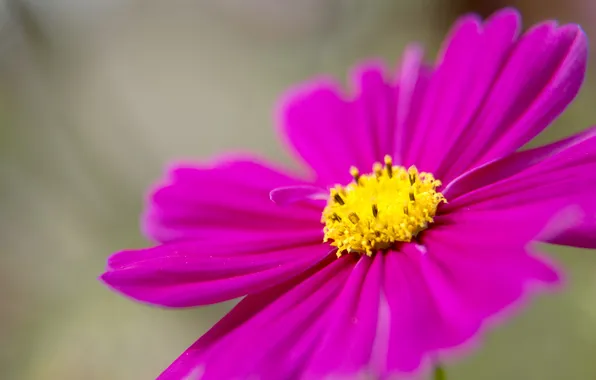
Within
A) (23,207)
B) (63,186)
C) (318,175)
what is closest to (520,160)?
(318,175)

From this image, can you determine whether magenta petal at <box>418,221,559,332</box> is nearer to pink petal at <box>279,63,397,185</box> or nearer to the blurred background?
pink petal at <box>279,63,397,185</box>

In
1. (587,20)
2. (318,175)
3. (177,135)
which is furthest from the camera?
(177,135)

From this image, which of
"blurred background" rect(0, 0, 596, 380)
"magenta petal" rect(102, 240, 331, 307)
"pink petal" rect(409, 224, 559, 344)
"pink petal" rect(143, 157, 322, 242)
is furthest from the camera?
"blurred background" rect(0, 0, 596, 380)

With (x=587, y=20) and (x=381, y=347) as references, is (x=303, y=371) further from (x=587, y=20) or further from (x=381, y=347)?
(x=587, y=20)

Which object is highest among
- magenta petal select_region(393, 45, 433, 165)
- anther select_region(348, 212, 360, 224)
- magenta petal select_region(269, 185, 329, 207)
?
magenta petal select_region(393, 45, 433, 165)

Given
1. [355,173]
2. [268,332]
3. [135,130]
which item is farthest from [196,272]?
[135,130]

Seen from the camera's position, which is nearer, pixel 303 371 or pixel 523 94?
pixel 303 371

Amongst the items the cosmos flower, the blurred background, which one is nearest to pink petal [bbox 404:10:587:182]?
the cosmos flower
